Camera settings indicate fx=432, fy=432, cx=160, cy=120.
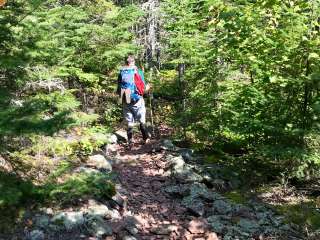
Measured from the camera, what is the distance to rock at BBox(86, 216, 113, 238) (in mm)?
6926

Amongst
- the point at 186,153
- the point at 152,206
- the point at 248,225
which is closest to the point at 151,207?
the point at 152,206

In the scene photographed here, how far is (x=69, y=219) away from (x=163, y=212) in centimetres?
204

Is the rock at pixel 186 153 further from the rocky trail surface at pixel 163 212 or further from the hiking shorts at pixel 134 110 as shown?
the hiking shorts at pixel 134 110

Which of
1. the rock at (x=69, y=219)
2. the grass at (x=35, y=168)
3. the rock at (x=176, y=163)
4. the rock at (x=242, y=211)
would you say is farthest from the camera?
the rock at (x=176, y=163)

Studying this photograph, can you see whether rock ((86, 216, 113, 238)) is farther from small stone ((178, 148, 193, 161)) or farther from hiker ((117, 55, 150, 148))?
hiker ((117, 55, 150, 148))

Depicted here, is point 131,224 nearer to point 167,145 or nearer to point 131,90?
point 167,145

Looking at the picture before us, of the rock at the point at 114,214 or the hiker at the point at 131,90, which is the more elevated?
the hiker at the point at 131,90

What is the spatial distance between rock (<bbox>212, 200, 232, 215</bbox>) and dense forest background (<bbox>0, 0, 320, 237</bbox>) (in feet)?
4.48

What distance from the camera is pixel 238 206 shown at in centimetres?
862

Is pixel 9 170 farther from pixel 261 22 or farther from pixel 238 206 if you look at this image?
pixel 261 22

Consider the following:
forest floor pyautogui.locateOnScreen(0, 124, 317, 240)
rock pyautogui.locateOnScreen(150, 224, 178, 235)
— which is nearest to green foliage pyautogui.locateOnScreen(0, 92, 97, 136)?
forest floor pyautogui.locateOnScreen(0, 124, 317, 240)

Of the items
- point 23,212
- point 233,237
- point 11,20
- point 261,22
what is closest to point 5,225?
point 23,212

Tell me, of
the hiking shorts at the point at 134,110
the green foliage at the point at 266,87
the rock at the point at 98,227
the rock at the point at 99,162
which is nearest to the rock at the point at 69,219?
the rock at the point at 98,227

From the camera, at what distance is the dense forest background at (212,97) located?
22.5 feet
